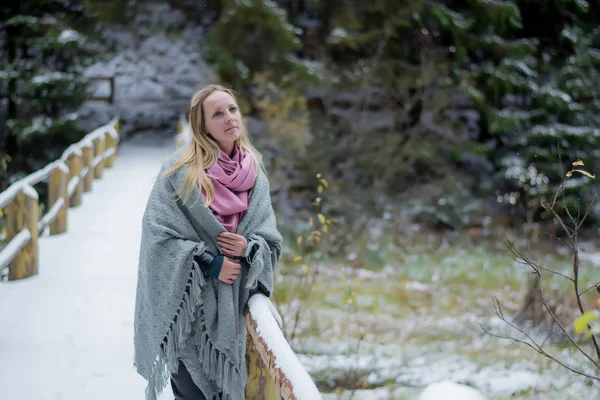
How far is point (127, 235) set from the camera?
21.8ft

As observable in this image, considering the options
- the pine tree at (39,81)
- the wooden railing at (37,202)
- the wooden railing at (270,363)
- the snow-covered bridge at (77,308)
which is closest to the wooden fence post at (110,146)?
the wooden railing at (37,202)

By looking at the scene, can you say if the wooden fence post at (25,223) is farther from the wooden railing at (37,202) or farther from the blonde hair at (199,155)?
the blonde hair at (199,155)

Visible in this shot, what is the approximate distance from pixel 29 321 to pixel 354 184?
10017 mm

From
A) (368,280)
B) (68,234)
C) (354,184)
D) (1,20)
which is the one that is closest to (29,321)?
(68,234)

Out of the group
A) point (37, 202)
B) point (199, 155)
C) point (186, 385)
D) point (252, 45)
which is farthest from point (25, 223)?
point (252, 45)

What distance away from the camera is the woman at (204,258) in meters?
2.40

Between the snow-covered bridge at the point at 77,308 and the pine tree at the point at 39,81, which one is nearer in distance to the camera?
the snow-covered bridge at the point at 77,308

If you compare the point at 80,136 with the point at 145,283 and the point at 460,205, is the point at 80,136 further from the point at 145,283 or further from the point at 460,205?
the point at 145,283

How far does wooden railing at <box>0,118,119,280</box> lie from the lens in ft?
16.9

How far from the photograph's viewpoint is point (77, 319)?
4.30 metres

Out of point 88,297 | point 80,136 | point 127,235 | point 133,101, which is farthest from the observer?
point 133,101

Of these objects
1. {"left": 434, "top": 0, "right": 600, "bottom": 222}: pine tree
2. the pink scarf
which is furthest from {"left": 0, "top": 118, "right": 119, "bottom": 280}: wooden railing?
{"left": 434, "top": 0, "right": 600, "bottom": 222}: pine tree

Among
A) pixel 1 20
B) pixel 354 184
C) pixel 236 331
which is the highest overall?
pixel 236 331

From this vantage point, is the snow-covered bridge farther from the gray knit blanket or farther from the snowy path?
the gray knit blanket
